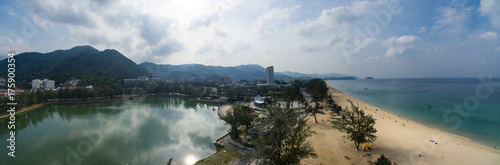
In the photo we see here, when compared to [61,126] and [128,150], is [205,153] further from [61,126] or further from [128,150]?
[61,126]

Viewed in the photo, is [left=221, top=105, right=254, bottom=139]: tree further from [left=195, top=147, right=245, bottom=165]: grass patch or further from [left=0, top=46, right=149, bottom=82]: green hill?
[left=0, top=46, right=149, bottom=82]: green hill

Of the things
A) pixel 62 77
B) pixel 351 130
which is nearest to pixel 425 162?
pixel 351 130

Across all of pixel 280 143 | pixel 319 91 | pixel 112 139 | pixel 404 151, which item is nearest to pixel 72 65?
pixel 112 139

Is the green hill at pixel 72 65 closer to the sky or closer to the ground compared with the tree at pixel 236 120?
closer to the sky

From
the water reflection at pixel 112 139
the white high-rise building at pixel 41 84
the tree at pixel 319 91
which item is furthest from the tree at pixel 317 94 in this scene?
the white high-rise building at pixel 41 84

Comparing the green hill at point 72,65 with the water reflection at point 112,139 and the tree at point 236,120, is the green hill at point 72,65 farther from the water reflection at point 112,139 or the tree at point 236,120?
the tree at point 236,120

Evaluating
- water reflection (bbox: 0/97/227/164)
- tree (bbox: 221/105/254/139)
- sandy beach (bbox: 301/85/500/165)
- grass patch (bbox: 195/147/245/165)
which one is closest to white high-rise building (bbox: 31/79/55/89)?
water reflection (bbox: 0/97/227/164)
